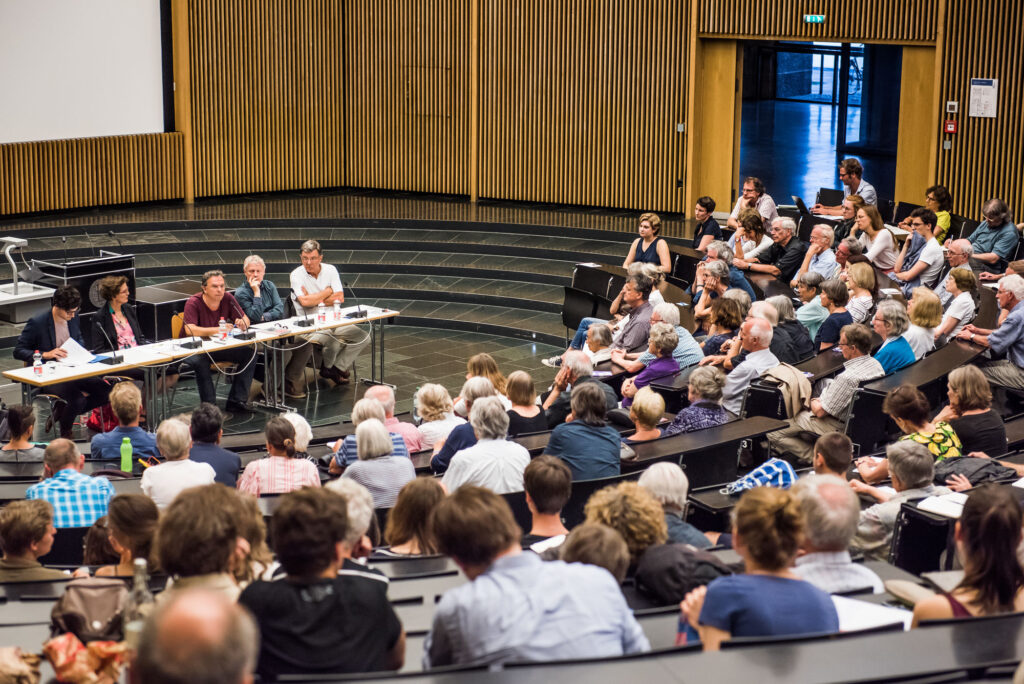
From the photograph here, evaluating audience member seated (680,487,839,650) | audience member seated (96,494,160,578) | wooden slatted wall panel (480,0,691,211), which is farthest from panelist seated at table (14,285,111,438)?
wooden slatted wall panel (480,0,691,211)

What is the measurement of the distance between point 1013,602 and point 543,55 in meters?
12.9

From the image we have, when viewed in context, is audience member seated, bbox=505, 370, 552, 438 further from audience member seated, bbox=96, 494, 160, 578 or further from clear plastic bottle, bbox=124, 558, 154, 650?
clear plastic bottle, bbox=124, 558, 154, 650

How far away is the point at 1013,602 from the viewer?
3.68 metres

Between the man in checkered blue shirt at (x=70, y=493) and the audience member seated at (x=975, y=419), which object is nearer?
the man in checkered blue shirt at (x=70, y=493)

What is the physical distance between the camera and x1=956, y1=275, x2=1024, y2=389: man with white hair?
7.84 m

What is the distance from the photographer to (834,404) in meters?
7.05

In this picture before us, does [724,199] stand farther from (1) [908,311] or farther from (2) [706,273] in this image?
(1) [908,311]

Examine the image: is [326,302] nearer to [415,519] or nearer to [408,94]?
[415,519]

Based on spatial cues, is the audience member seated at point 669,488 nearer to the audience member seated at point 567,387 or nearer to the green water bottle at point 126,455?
the audience member seated at point 567,387

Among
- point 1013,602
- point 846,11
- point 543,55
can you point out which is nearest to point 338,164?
point 543,55

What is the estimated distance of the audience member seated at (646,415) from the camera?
646cm

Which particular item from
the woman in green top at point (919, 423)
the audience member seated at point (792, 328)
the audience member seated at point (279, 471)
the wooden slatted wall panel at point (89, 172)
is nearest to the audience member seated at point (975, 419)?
the woman in green top at point (919, 423)

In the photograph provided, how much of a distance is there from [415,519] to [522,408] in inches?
92.7

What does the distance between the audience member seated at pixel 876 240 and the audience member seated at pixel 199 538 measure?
823cm
